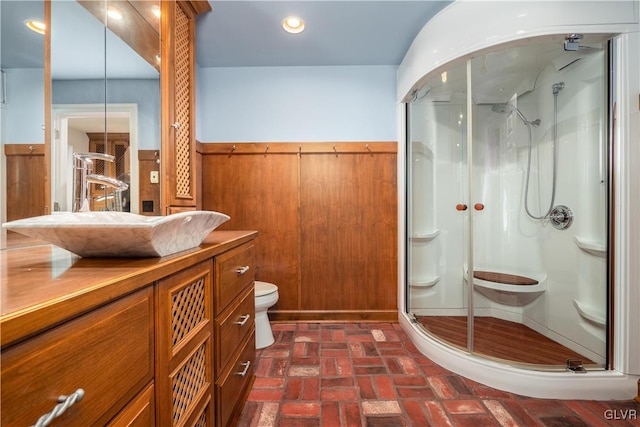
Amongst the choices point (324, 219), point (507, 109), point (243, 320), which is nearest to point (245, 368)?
point (243, 320)

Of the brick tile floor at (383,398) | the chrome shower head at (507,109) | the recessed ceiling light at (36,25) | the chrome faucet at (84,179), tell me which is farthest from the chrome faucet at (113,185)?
the chrome shower head at (507,109)

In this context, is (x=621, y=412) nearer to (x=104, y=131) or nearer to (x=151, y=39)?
(x=104, y=131)

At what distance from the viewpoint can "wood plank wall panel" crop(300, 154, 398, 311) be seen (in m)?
2.37

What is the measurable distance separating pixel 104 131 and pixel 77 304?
3.61ft

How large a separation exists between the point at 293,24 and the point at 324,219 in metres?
1.54

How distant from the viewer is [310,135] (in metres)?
2.40

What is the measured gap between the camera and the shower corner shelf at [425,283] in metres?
2.27

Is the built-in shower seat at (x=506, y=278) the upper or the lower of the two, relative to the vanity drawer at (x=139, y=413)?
lower

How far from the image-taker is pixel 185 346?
77 cm

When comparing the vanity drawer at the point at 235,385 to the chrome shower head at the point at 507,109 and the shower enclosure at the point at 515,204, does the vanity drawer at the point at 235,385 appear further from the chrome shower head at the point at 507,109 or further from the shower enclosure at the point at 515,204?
the chrome shower head at the point at 507,109

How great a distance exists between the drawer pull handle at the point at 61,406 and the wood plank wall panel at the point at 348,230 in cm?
198

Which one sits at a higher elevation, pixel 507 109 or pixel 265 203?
pixel 507 109

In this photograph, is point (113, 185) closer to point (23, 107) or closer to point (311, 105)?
point (23, 107)

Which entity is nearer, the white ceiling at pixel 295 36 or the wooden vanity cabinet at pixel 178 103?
the white ceiling at pixel 295 36
